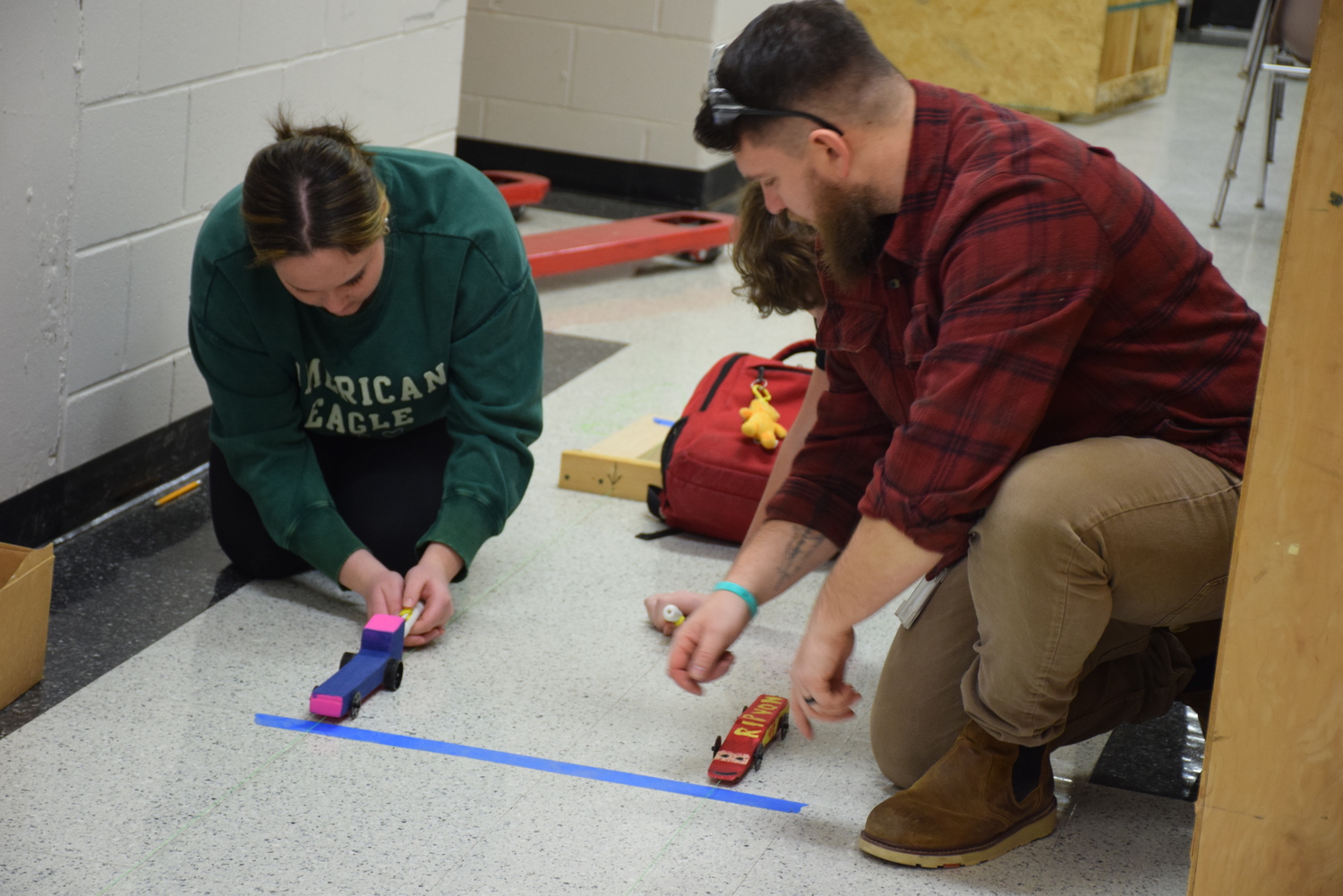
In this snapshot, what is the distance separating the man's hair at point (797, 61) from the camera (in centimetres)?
135

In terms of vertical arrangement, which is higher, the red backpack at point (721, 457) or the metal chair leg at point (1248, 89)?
the metal chair leg at point (1248, 89)

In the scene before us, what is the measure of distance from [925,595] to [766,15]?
2.45 ft

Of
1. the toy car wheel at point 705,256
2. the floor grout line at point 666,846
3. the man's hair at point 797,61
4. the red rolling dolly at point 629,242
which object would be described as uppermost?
the man's hair at point 797,61

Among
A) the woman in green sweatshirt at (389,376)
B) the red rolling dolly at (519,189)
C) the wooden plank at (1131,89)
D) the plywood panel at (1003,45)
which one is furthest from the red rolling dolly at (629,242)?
the wooden plank at (1131,89)

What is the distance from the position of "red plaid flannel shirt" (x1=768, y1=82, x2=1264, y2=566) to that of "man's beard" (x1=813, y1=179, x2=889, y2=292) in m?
0.02

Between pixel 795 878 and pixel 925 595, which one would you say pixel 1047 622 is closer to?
pixel 925 595

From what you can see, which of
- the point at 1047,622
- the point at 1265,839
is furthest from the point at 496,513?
the point at 1265,839

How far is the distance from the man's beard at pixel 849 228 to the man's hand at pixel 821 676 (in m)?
0.38

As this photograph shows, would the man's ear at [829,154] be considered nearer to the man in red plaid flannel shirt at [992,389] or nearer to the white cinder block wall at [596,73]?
the man in red plaid flannel shirt at [992,389]

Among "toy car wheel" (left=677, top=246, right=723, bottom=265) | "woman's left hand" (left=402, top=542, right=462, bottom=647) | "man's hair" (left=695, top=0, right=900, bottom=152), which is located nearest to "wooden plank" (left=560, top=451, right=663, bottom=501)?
"woman's left hand" (left=402, top=542, right=462, bottom=647)

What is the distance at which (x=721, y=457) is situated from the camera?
240cm

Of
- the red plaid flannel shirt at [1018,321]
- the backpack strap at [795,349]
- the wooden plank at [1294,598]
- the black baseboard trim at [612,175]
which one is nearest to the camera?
the wooden plank at [1294,598]

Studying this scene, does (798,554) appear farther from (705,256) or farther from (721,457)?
(705,256)

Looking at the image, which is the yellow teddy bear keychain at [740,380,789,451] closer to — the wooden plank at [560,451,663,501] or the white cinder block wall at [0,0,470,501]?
the wooden plank at [560,451,663,501]
